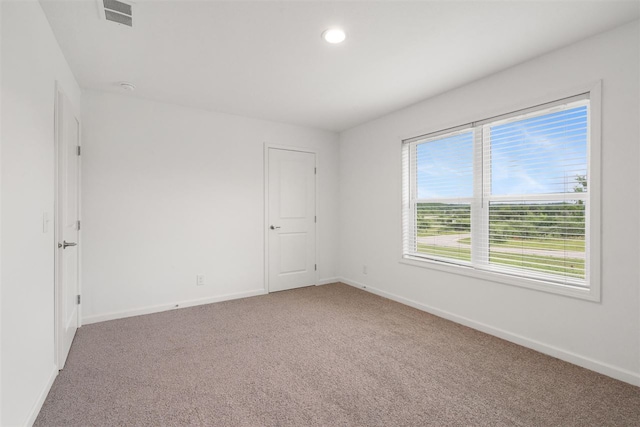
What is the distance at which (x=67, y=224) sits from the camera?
256 cm

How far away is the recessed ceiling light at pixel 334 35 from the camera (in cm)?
221

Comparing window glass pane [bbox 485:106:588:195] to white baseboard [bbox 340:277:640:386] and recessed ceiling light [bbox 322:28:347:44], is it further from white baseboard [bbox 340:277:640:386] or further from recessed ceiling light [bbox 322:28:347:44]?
recessed ceiling light [bbox 322:28:347:44]

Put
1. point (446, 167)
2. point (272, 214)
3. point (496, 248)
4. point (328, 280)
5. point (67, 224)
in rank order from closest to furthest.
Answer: point (67, 224) → point (496, 248) → point (446, 167) → point (272, 214) → point (328, 280)

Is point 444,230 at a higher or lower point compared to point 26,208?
lower

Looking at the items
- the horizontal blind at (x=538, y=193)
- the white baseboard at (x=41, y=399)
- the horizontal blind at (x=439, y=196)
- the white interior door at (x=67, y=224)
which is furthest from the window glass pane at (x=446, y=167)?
the white baseboard at (x=41, y=399)

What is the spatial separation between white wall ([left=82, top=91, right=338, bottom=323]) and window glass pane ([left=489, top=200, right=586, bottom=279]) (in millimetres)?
2908

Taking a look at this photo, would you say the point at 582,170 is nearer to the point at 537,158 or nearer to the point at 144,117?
the point at 537,158

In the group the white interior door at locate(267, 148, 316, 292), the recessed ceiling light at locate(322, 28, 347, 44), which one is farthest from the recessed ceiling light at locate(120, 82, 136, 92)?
the recessed ceiling light at locate(322, 28, 347, 44)

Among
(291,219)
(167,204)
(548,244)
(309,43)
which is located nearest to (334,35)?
(309,43)

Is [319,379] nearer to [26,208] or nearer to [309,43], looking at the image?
[26,208]

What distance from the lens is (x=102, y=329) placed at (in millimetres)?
3098

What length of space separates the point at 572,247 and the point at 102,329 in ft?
14.2

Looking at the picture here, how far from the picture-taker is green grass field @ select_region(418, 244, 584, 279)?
2.48 metres

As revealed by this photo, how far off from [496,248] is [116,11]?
11.7 ft
